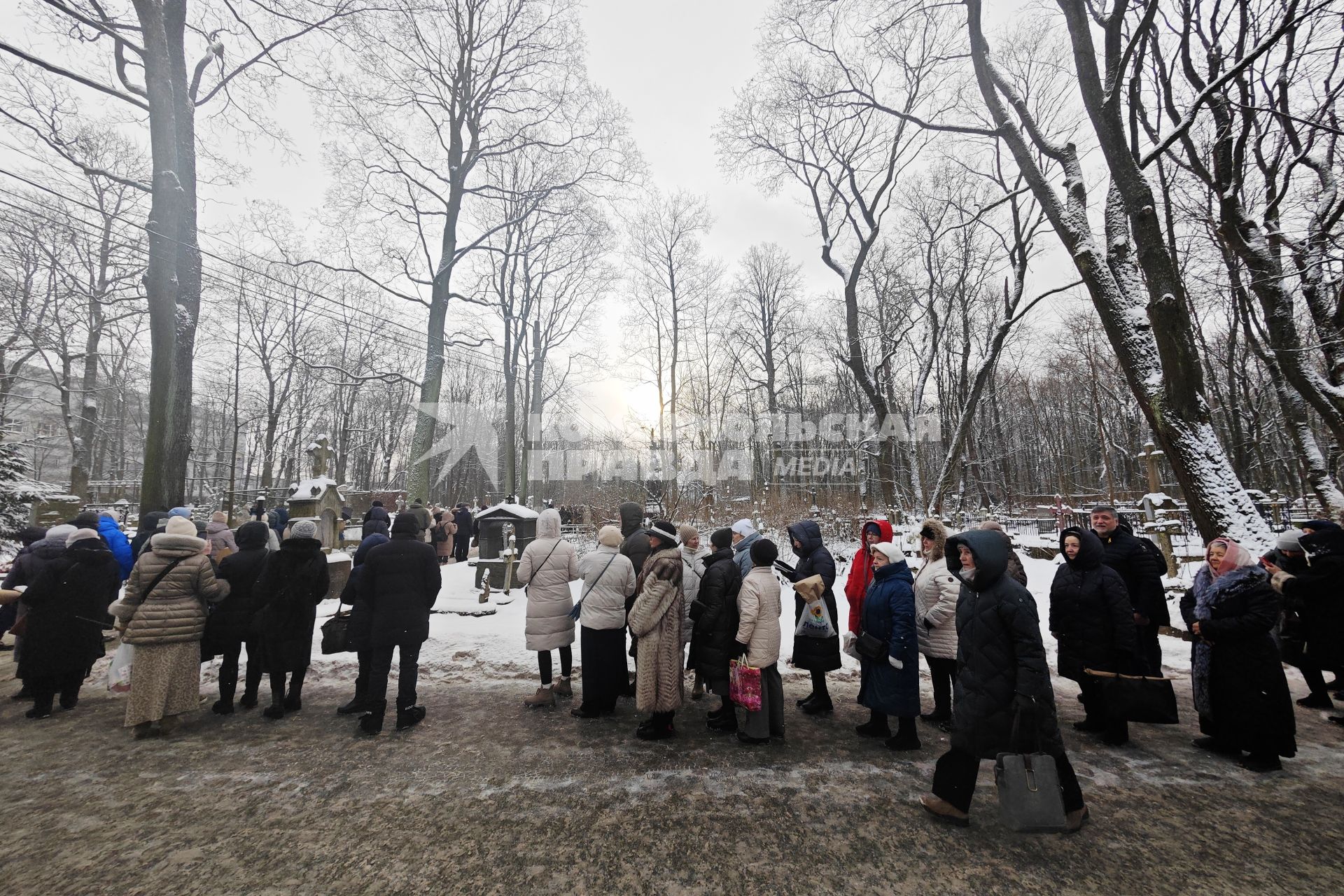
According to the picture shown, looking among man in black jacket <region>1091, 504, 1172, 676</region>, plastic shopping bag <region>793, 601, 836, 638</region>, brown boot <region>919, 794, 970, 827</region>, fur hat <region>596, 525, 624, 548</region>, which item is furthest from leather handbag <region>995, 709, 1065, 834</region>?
fur hat <region>596, 525, 624, 548</region>

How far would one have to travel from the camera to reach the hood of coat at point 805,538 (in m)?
4.87

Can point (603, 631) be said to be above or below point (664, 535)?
below

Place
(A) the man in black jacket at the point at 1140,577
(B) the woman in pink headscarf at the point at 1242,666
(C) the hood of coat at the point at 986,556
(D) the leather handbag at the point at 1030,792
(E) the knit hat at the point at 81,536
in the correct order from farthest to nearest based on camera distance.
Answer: (E) the knit hat at the point at 81,536
(A) the man in black jacket at the point at 1140,577
(B) the woman in pink headscarf at the point at 1242,666
(C) the hood of coat at the point at 986,556
(D) the leather handbag at the point at 1030,792

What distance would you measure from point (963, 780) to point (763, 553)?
1.88 meters

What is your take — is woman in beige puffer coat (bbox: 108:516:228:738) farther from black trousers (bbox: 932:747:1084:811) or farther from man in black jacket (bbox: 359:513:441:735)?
black trousers (bbox: 932:747:1084:811)

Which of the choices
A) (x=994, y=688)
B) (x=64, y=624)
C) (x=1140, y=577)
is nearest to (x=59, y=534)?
(x=64, y=624)

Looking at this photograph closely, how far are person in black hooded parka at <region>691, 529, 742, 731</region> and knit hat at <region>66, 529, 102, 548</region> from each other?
5.57m

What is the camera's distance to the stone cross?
476 inches

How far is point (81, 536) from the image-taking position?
4797 mm

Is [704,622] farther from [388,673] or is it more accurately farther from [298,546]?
[298,546]

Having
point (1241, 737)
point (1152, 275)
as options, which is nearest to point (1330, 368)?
point (1152, 275)

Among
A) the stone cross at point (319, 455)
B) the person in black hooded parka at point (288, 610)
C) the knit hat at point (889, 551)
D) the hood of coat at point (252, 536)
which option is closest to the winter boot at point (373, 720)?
the person in black hooded parka at point (288, 610)

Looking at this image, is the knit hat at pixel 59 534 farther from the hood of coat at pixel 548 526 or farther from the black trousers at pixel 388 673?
the hood of coat at pixel 548 526

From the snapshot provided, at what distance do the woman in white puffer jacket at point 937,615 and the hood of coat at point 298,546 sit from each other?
529 centimetres
